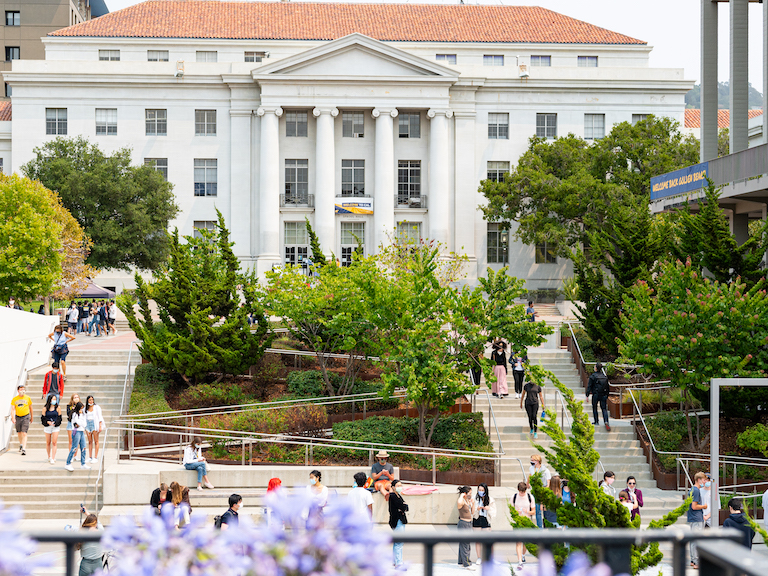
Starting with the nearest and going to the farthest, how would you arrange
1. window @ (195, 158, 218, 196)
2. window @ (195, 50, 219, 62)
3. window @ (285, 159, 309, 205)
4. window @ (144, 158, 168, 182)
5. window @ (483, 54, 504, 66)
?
window @ (144, 158, 168, 182), window @ (285, 159, 309, 205), window @ (195, 158, 218, 196), window @ (195, 50, 219, 62), window @ (483, 54, 504, 66)

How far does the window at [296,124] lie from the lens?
2473 inches

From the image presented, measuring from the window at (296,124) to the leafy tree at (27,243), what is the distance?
80.5 feet

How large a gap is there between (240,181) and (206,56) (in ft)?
41.0

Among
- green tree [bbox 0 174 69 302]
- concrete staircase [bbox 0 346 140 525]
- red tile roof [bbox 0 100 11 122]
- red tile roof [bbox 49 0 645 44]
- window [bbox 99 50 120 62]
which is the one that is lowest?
concrete staircase [bbox 0 346 140 525]

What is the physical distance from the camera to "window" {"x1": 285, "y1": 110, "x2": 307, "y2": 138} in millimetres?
62812

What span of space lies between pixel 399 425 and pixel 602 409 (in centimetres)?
628

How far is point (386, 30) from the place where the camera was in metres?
68.7

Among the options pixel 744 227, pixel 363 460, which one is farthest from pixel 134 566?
pixel 744 227

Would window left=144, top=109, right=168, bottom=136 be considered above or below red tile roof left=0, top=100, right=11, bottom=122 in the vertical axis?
below

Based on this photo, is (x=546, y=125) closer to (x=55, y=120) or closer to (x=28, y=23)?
(x=55, y=120)

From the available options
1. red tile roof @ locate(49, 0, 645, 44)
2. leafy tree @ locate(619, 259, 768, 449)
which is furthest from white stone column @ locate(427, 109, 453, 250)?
leafy tree @ locate(619, 259, 768, 449)

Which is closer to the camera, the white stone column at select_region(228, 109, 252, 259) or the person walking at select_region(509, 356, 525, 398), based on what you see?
the person walking at select_region(509, 356, 525, 398)

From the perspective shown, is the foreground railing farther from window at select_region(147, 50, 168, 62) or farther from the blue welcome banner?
window at select_region(147, 50, 168, 62)

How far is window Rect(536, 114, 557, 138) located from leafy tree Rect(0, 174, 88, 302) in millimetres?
38289
